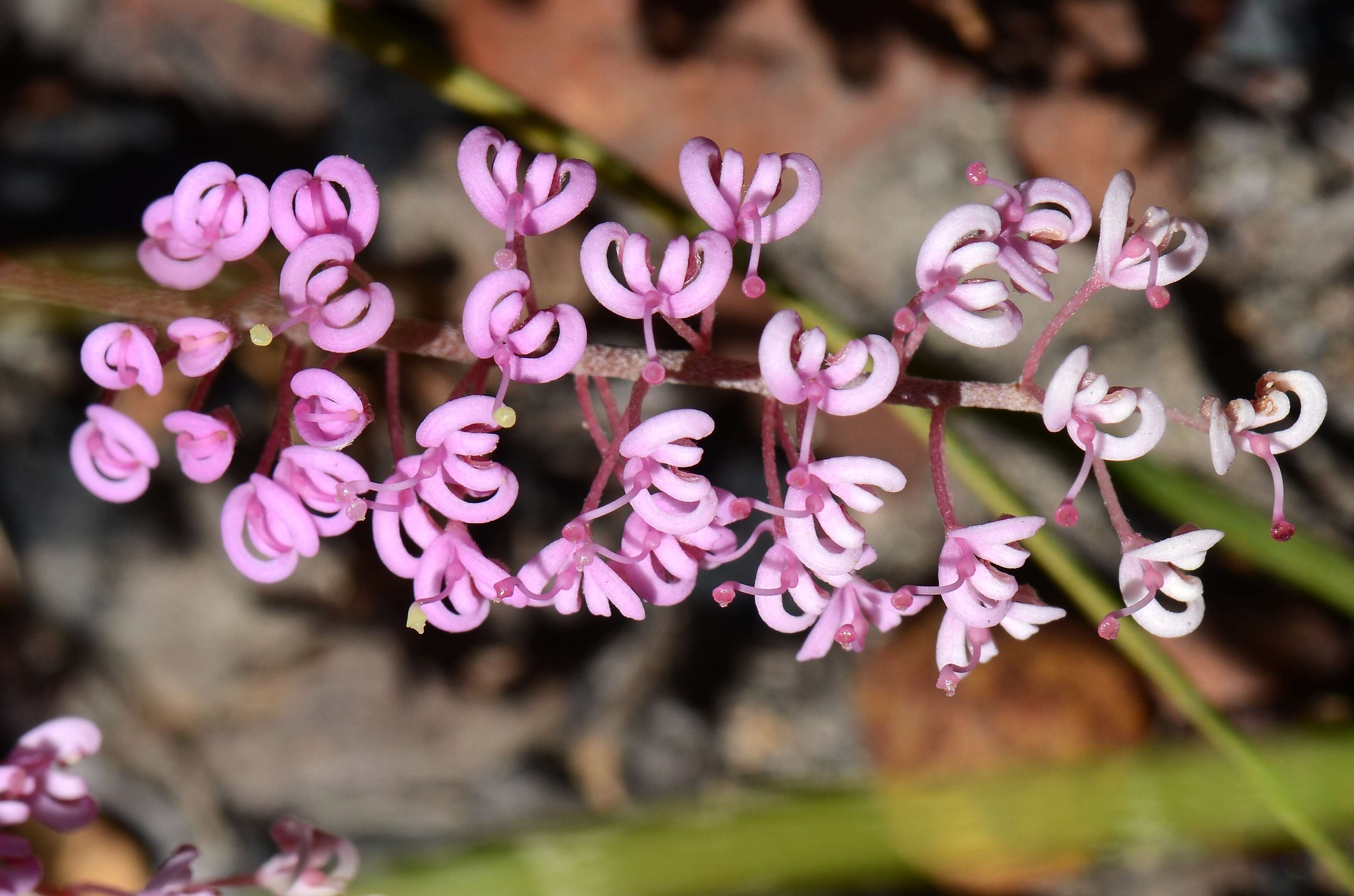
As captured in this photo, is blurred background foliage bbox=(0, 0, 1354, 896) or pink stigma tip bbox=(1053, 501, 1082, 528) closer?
pink stigma tip bbox=(1053, 501, 1082, 528)

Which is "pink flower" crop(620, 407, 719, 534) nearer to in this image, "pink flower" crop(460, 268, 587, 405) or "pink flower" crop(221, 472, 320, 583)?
"pink flower" crop(460, 268, 587, 405)

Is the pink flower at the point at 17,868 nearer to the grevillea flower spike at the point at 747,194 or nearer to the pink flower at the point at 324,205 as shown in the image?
the pink flower at the point at 324,205

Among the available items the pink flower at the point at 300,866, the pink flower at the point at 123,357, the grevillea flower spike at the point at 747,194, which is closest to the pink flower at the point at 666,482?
the grevillea flower spike at the point at 747,194

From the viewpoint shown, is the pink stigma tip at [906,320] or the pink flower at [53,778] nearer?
the pink stigma tip at [906,320]

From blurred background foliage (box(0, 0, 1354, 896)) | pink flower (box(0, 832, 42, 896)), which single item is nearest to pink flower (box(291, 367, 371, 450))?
pink flower (box(0, 832, 42, 896))

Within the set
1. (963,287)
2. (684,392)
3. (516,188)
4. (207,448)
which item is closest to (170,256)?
(207,448)

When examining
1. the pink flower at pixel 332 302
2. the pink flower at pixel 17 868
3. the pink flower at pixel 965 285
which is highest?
the pink flower at pixel 965 285

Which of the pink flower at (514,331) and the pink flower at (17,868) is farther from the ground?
the pink flower at (514,331)
